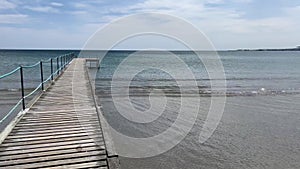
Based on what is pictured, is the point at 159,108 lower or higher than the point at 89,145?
lower

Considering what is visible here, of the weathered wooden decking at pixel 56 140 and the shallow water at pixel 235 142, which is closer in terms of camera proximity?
the weathered wooden decking at pixel 56 140

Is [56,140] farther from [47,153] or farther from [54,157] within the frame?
[54,157]

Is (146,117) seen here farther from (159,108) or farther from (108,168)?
(108,168)

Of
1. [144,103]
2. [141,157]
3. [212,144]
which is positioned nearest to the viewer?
[141,157]

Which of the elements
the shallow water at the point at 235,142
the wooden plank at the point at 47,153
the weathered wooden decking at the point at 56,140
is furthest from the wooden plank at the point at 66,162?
the shallow water at the point at 235,142

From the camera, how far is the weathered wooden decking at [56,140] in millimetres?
3852

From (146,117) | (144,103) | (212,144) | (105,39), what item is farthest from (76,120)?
(144,103)

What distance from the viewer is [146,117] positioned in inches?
363

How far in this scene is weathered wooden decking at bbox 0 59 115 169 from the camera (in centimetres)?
385

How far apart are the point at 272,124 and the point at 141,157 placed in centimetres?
448

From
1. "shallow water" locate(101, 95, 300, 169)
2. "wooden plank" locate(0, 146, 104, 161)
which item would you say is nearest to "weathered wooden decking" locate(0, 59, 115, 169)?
"wooden plank" locate(0, 146, 104, 161)

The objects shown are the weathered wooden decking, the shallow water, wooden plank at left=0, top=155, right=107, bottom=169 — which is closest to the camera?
wooden plank at left=0, top=155, right=107, bottom=169

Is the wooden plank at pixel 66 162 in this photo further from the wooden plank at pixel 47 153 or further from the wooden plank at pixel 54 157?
the wooden plank at pixel 47 153

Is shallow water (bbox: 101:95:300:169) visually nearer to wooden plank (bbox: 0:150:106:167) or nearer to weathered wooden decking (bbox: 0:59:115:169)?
weathered wooden decking (bbox: 0:59:115:169)
